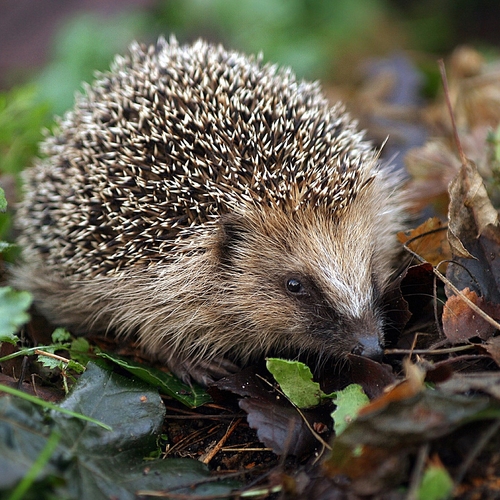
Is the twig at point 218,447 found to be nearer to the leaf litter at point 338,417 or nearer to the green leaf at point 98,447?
the leaf litter at point 338,417

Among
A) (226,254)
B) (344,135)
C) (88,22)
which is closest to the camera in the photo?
(226,254)

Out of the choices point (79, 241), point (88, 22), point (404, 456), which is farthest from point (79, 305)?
point (88, 22)

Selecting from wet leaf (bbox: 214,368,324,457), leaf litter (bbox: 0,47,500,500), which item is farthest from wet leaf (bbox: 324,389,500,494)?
wet leaf (bbox: 214,368,324,457)

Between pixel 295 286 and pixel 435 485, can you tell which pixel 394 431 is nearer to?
pixel 435 485

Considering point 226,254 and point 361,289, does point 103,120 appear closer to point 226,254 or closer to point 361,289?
point 226,254

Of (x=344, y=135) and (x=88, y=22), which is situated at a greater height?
(x=88, y=22)

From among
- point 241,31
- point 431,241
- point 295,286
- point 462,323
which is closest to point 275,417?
point 295,286
